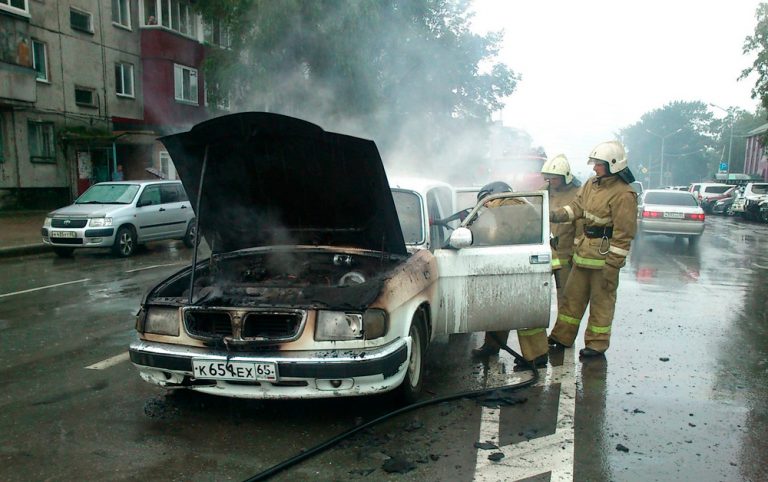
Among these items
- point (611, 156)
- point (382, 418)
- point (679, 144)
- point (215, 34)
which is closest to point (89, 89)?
point (215, 34)

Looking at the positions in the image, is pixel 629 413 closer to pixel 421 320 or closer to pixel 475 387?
pixel 475 387

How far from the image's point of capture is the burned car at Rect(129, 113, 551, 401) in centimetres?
362

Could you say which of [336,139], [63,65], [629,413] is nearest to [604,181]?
[629,413]

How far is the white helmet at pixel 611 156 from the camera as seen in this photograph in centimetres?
532

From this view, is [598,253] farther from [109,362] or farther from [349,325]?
[109,362]

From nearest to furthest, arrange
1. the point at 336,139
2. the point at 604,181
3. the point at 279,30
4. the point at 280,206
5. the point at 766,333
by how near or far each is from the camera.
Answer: the point at 336,139
the point at 280,206
the point at 604,181
the point at 766,333
the point at 279,30

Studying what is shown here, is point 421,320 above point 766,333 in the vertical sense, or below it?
above

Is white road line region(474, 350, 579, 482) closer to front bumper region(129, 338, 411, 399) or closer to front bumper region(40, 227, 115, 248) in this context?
front bumper region(129, 338, 411, 399)

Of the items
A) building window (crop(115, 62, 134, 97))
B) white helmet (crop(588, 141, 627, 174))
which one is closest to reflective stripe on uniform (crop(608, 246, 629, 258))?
white helmet (crop(588, 141, 627, 174))

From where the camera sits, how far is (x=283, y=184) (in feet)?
14.7

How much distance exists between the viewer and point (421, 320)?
4359mm

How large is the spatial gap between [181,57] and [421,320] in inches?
962

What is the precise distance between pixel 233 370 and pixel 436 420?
1.33 metres

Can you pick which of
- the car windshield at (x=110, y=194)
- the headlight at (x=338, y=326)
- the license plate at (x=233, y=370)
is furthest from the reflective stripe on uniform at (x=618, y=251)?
the car windshield at (x=110, y=194)
